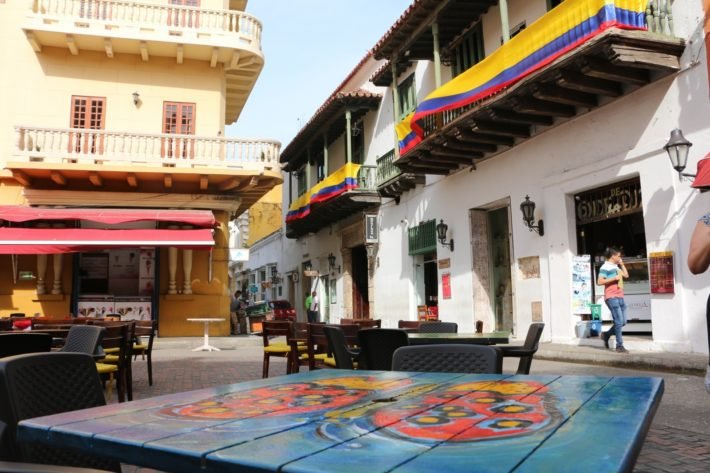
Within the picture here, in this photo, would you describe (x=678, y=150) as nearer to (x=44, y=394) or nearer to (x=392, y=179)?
(x=44, y=394)

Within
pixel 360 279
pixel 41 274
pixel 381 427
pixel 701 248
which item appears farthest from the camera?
pixel 360 279

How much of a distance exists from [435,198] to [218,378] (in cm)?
917

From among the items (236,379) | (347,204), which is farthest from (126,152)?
(236,379)

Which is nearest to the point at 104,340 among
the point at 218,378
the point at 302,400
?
the point at 218,378

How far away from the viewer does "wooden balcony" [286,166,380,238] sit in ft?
62.4

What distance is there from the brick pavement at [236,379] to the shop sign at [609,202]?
3545 mm

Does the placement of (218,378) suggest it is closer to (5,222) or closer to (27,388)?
(27,388)

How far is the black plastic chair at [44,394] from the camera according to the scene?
1.99 metres

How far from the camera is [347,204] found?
20000mm

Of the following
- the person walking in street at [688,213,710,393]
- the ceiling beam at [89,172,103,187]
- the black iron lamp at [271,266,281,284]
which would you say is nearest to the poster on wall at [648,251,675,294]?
the person walking in street at [688,213,710,393]

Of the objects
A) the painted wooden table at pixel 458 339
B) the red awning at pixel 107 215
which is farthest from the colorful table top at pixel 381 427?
the red awning at pixel 107 215

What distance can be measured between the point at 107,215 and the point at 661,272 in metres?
12.4

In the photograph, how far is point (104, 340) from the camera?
557 cm

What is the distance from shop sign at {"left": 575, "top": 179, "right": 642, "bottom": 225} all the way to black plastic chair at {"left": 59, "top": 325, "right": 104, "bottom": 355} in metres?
8.53
